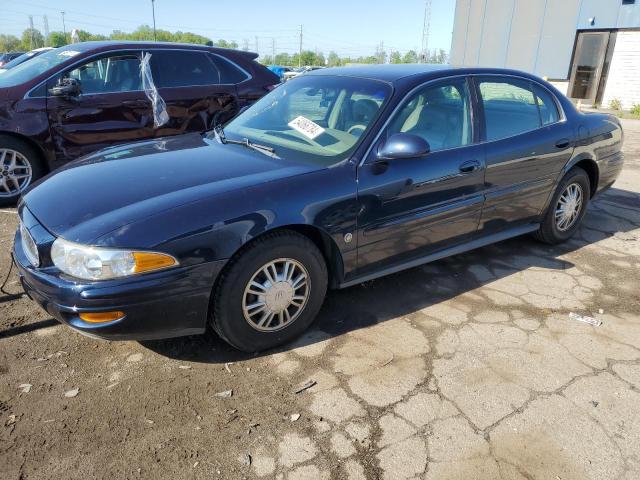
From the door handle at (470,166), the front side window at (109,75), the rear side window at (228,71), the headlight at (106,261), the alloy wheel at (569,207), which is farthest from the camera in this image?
the rear side window at (228,71)

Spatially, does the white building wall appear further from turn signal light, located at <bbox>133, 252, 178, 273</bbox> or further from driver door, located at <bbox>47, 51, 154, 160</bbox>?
turn signal light, located at <bbox>133, 252, 178, 273</bbox>

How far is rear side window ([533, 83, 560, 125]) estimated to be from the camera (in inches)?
166

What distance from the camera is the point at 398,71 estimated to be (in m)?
3.62

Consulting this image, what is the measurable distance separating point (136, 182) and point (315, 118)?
132cm

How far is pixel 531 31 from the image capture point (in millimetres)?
22688

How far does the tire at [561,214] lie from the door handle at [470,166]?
4.08 ft

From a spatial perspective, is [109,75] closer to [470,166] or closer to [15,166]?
[15,166]

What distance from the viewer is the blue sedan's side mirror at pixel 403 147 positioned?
299cm

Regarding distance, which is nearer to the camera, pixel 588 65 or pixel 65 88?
pixel 65 88

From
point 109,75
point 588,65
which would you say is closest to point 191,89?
point 109,75

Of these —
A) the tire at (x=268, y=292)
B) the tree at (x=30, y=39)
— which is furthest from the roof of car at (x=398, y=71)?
the tree at (x=30, y=39)

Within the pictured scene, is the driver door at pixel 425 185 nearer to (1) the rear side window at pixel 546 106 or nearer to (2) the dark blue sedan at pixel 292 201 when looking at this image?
(2) the dark blue sedan at pixel 292 201

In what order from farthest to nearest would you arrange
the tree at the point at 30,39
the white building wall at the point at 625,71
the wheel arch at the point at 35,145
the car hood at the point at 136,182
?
1. the tree at the point at 30,39
2. the white building wall at the point at 625,71
3. the wheel arch at the point at 35,145
4. the car hood at the point at 136,182

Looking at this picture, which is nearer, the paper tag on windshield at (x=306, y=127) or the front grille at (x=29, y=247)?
the front grille at (x=29, y=247)
